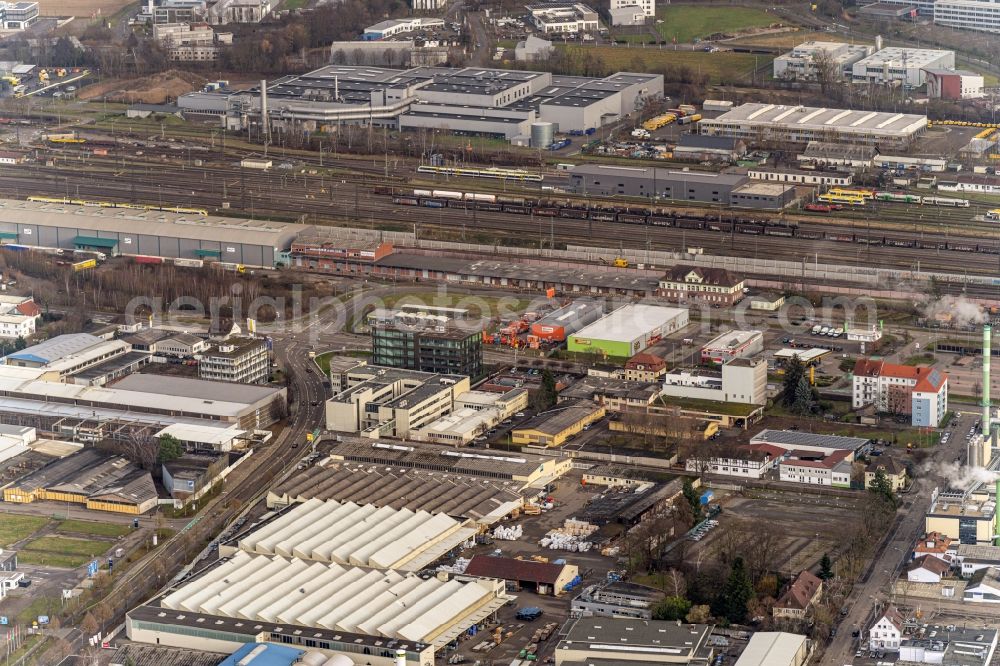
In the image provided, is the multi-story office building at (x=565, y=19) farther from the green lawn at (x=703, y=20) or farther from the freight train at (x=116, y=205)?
the freight train at (x=116, y=205)

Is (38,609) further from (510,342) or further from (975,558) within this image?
(510,342)

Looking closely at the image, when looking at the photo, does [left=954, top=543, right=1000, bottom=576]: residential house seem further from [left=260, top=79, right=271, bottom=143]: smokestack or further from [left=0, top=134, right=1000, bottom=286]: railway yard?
[left=260, top=79, right=271, bottom=143]: smokestack

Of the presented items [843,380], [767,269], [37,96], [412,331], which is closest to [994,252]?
[767,269]

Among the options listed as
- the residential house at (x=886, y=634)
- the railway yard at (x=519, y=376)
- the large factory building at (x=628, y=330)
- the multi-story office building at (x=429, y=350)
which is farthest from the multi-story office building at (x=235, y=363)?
the residential house at (x=886, y=634)

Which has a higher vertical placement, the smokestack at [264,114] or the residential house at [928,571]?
the smokestack at [264,114]

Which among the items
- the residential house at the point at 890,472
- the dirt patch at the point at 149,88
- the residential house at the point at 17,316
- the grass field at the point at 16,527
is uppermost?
the dirt patch at the point at 149,88

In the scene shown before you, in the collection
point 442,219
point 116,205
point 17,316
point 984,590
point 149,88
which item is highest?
point 149,88

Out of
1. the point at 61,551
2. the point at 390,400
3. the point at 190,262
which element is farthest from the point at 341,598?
the point at 190,262
